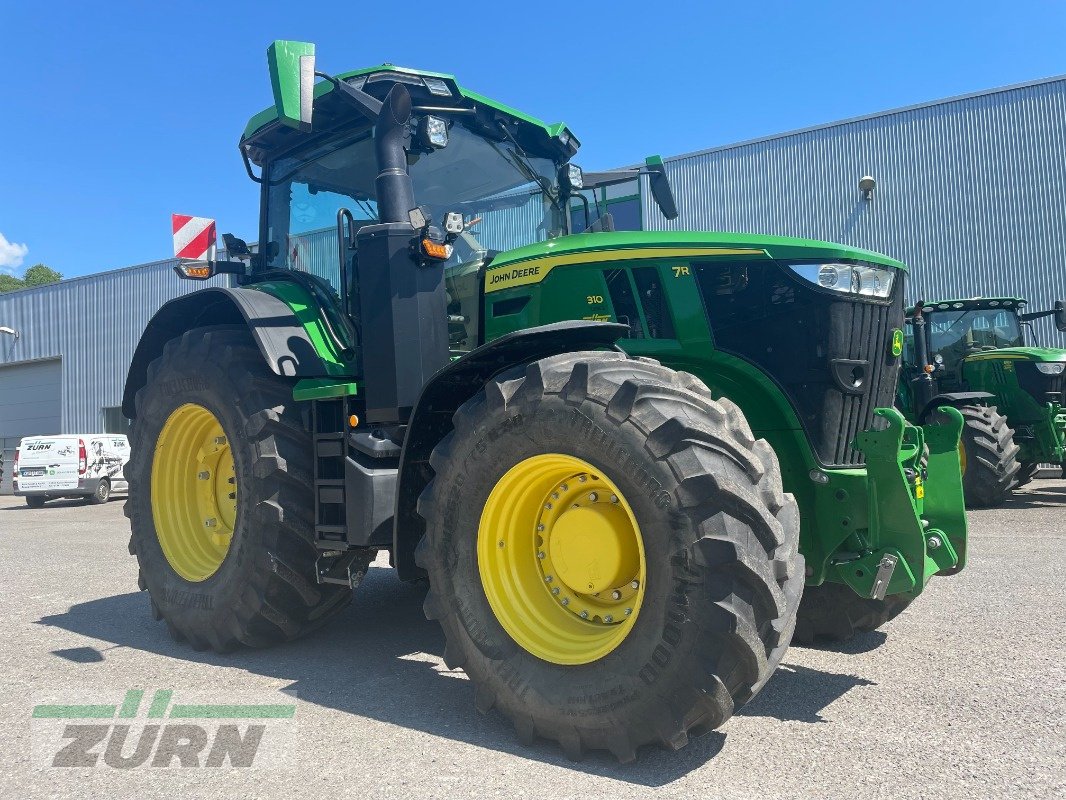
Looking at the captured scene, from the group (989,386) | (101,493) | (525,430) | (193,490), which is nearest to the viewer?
(525,430)

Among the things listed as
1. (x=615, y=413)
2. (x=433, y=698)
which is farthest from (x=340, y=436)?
(x=615, y=413)

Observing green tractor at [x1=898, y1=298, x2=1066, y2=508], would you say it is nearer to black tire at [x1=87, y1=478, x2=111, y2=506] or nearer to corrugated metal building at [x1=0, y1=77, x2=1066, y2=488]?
corrugated metal building at [x1=0, y1=77, x2=1066, y2=488]

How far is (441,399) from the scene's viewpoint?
3.99 metres

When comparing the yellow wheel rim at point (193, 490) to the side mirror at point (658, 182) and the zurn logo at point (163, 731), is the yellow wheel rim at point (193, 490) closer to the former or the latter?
the zurn logo at point (163, 731)

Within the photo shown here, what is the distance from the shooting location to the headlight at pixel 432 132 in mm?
4523

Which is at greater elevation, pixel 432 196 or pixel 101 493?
pixel 432 196

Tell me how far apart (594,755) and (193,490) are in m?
3.33

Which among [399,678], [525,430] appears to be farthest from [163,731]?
[525,430]

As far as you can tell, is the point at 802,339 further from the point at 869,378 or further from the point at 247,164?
Result: the point at 247,164

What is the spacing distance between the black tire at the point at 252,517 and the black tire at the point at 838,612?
2.49 meters

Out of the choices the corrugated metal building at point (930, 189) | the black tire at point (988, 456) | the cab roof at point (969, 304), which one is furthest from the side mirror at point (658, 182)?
the corrugated metal building at point (930, 189)

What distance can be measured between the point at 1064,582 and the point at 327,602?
518 centimetres

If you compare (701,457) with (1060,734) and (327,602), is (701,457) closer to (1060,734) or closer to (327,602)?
(1060,734)

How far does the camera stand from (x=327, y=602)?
4.75m
